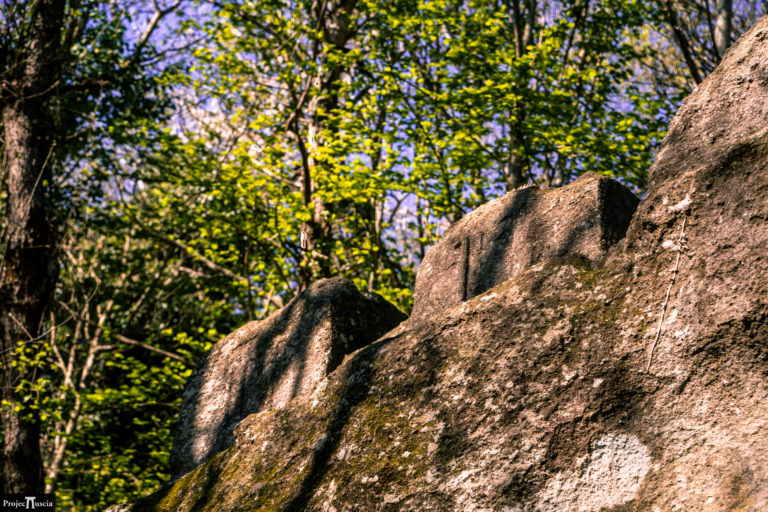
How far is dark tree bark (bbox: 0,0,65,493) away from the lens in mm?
9930

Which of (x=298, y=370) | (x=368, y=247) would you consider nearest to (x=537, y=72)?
(x=368, y=247)

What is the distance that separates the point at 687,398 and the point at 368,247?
10.5 meters

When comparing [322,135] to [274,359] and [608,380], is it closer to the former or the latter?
[274,359]

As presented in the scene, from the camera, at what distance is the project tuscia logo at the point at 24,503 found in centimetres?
922

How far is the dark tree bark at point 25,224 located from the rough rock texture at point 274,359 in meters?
6.17

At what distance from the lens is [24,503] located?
927cm

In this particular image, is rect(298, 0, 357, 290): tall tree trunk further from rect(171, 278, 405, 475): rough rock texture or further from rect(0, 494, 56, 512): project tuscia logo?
rect(171, 278, 405, 475): rough rock texture

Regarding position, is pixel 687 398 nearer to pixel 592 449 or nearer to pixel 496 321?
pixel 592 449

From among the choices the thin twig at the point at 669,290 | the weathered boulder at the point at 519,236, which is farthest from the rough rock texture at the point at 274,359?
the thin twig at the point at 669,290

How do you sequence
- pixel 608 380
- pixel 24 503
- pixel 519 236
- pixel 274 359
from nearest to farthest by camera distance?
pixel 608 380, pixel 519 236, pixel 274 359, pixel 24 503

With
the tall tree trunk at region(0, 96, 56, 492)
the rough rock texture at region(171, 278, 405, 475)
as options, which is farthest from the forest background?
the rough rock texture at region(171, 278, 405, 475)

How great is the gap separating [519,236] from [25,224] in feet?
28.9

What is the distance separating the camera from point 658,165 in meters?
3.07

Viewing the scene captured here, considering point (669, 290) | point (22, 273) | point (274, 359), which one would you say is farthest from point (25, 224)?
point (669, 290)
